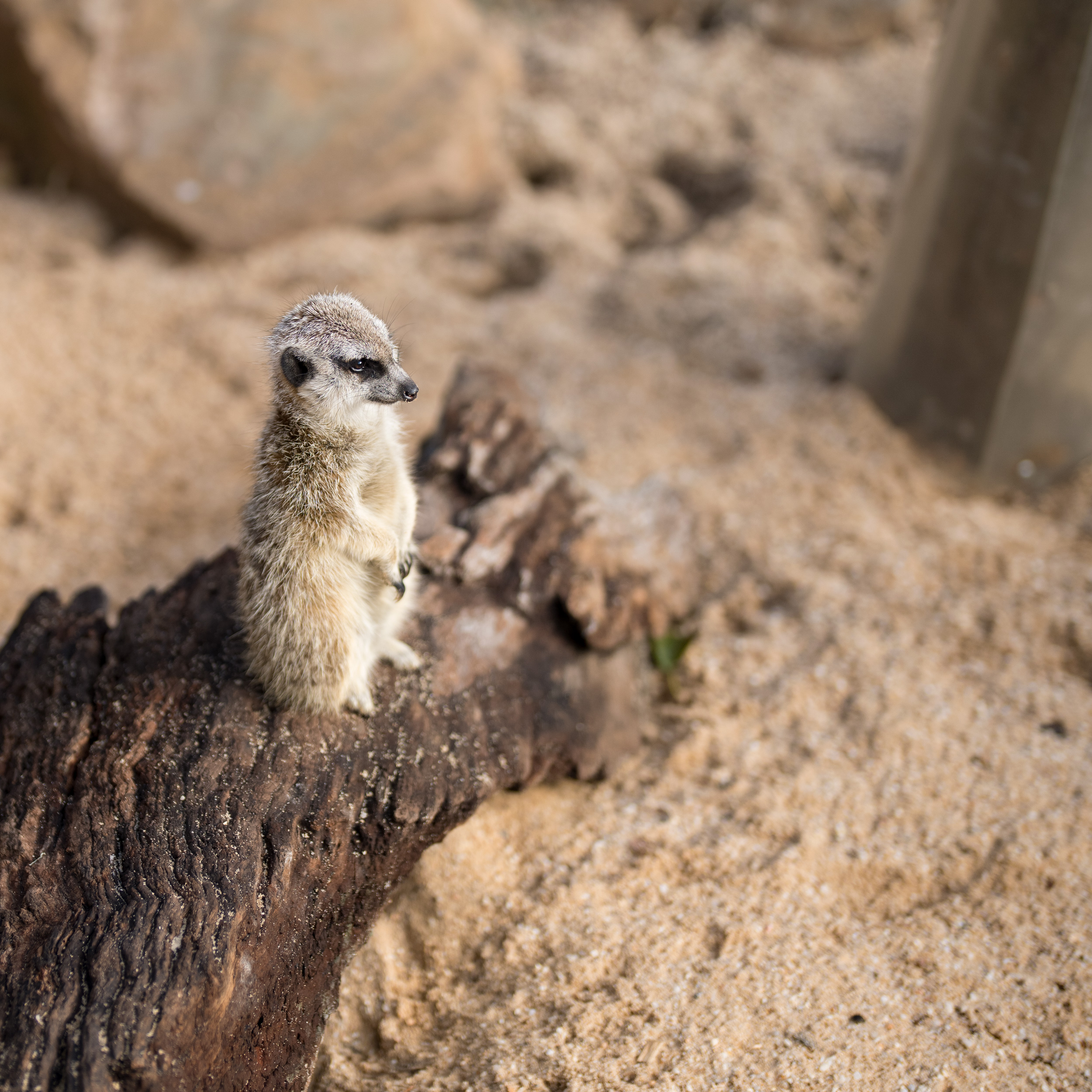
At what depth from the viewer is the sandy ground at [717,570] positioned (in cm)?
198

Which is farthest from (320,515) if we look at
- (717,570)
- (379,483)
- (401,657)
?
(717,570)

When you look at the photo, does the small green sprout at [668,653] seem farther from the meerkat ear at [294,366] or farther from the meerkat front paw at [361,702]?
the meerkat ear at [294,366]

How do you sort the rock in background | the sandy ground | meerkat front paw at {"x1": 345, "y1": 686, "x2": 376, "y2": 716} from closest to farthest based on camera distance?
the sandy ground < meerkat front paw at {"x1": 345, "y1": 686, "x2": 376, "y2": 716} < the rock in background

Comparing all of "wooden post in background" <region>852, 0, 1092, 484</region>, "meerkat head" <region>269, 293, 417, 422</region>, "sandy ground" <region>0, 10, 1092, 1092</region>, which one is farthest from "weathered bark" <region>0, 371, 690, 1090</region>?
"wooden post in background" <region>852, 0, 1092, 484</region>

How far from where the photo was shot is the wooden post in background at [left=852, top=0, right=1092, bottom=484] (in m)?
2.97

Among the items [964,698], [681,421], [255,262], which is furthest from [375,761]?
[255,262]

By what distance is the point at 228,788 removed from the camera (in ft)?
6.49

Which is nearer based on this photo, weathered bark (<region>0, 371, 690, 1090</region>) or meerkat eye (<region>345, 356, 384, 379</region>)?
weathered bark (<region>0, 371, 690, 1090</region>)

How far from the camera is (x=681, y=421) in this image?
3842 mm

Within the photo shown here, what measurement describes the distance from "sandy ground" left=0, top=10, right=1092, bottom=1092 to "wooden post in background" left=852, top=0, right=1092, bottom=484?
0.70ft

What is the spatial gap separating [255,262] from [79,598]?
8.39 ft

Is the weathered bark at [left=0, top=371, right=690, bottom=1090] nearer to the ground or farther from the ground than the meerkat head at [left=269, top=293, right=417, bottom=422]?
nearer to the ground

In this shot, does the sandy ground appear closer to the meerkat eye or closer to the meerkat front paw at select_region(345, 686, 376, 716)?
the meerkat front paw at select_region(345, 686, 376, 716)

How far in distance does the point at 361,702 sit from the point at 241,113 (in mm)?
3576
